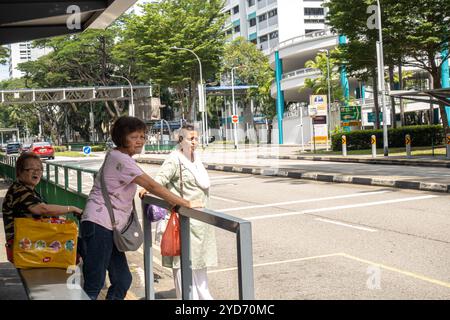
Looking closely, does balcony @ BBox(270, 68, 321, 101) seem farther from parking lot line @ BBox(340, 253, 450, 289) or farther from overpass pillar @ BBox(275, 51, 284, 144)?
parking lot line @ BBox(340, 253, 450, 289)

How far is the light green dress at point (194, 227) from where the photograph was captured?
409cm

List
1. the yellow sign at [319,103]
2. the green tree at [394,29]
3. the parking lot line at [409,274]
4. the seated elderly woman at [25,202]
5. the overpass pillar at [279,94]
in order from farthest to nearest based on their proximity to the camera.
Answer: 1. the overpass pillar at [279,94]
2. the yellow sign at [319,103]
3. the green tree at [394,29]
4. the parking lot line at [409,274]
5. the seated elderly woman at [25,202]

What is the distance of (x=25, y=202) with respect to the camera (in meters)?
5.10

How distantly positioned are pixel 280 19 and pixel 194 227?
83311 mm

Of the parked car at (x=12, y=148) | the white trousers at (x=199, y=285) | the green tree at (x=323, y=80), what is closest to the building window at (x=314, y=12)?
the green tree at (x=323, y=80)

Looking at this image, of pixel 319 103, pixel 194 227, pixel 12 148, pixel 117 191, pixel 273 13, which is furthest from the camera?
pixel 273 13

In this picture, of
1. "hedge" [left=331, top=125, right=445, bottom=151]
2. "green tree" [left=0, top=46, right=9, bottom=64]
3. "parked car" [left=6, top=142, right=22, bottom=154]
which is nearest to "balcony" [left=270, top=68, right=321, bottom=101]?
"hedge" [left=331, top=125, right=445, bottom=151]

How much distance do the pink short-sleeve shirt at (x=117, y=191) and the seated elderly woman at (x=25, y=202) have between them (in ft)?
1.82

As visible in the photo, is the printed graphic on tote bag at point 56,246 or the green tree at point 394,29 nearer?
the printed graphic on tote bag at point 56,246

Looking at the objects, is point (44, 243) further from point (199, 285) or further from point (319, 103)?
point (319, 103)

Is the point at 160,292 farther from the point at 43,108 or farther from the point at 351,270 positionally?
the point at 43,108

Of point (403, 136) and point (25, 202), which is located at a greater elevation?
point (403, 136)

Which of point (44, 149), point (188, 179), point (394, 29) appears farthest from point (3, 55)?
point (44, 149)

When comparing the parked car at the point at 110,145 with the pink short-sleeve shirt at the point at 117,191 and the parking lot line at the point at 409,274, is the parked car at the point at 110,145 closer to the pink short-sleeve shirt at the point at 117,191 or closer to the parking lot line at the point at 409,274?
the pink short-sleeve shirt at the point at 117,191
